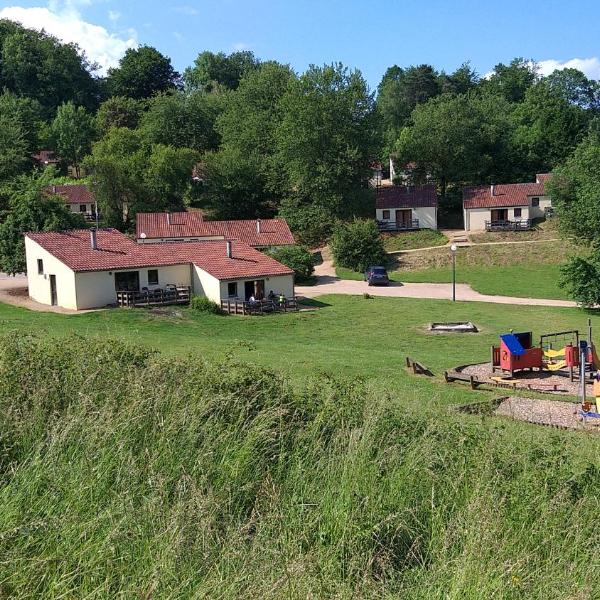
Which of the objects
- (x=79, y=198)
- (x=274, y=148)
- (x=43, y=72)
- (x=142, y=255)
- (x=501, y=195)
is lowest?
(x=142, y=255)

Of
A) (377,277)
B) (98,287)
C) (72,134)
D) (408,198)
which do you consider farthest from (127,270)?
(72,134)

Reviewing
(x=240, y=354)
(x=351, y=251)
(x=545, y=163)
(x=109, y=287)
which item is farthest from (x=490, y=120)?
(x=240, y=354)

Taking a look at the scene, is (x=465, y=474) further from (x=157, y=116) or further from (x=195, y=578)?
(x=157, y=116)

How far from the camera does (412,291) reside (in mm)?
44188

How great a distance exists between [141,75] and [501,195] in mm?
67249

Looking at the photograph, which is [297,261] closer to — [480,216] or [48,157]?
[480,216]

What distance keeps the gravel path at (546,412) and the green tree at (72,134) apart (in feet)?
240

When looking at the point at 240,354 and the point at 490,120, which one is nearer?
the point at 240,354

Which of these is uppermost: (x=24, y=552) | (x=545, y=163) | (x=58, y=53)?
(x=58, y=53)

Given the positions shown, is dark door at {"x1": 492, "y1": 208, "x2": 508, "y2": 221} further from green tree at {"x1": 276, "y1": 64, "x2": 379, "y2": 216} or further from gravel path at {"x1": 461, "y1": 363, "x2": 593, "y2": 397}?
gravel path at {"x1": 461, "y1": 363, "x2": 593, "y2": 397}

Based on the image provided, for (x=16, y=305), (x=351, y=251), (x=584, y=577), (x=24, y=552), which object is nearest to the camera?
(x=24, y=552)

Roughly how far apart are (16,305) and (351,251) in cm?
2622

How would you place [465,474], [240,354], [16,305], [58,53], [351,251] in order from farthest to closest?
1. [58,53]
2. [351,251]
3. [16,305]
4. [240,354]
5. [465,474]

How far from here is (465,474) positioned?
7.37m
